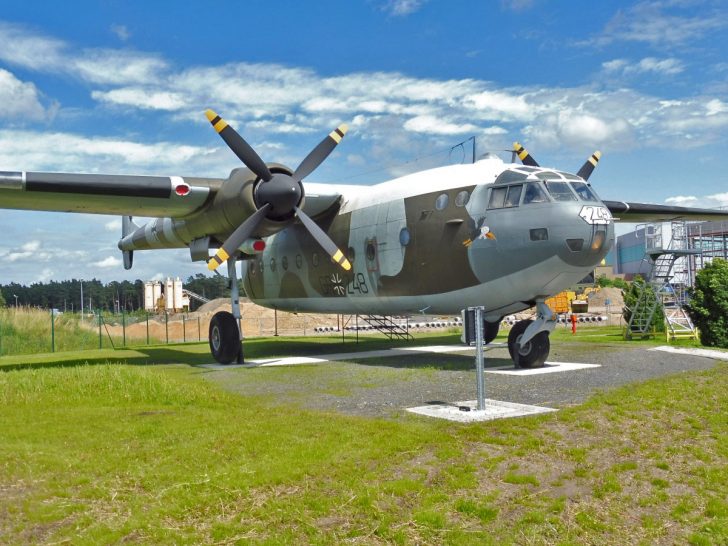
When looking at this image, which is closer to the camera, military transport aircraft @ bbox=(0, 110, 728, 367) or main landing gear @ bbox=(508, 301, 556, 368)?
military transport aircraft @ bbox=(0, 110, 728, 367)

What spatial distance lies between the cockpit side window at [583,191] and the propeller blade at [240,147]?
755cm

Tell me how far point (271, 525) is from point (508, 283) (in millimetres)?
10149

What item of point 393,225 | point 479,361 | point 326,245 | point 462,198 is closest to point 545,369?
point 462,198

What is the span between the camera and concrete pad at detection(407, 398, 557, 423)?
31.6 feet

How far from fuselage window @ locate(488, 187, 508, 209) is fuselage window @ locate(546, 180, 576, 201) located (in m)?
1.01

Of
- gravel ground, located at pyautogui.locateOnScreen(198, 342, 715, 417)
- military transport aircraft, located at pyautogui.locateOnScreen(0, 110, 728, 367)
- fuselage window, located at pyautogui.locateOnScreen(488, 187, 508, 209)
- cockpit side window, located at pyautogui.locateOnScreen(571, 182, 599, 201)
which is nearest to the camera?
gravel ground, located at pyautogui.locateOnScreen(198, 342, 715, 417)

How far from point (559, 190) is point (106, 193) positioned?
11.3 meters

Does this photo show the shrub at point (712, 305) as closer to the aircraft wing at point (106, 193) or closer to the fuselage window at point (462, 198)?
the fuselage window at point (462, 198)

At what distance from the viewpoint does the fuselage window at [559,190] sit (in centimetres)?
1434

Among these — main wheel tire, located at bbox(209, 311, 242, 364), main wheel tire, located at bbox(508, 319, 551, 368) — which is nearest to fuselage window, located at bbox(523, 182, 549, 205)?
main wheel tire, located at bbox(508, 319, 551, 368)

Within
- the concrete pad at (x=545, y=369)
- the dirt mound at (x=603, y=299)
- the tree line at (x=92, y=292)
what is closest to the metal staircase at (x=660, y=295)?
the concrete pad at (x=545, y=369)

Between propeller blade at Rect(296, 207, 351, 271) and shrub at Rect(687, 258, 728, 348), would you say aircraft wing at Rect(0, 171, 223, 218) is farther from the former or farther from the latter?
shrub at Rect(687, 258, 728, 348)

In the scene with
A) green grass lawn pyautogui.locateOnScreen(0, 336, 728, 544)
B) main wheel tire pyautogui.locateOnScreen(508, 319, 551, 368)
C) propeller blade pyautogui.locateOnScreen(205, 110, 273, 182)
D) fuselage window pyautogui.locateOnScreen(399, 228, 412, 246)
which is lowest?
green grass lawn pyautogui.locateOnScreen(0, 336, 728, 544)

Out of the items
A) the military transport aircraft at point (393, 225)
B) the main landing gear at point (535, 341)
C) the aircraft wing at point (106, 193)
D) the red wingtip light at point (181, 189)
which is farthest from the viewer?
the red wingtip light at point (181, 189)
